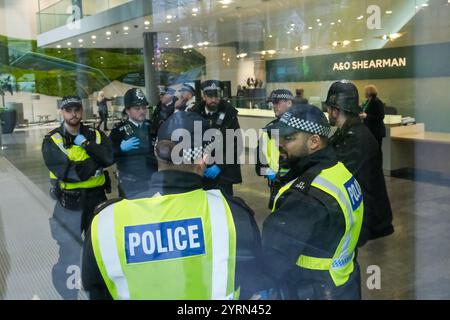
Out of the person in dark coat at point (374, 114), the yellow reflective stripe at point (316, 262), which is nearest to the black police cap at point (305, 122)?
the yellow reflective stripe at point (316, 262)

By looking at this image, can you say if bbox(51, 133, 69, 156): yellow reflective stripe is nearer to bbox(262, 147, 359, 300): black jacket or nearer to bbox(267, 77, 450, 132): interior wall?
bbox(262, 147, 359, 300): black jacket

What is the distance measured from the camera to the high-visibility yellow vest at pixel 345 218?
1614 millimetres

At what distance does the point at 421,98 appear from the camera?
8.33 m

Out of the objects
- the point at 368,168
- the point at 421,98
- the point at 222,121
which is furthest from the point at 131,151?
the point at 421,98

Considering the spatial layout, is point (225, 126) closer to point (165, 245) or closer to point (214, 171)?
point (214, 171)

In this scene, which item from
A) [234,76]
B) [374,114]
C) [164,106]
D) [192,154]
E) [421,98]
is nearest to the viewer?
[192,154]

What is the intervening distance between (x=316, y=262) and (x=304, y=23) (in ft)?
23.6

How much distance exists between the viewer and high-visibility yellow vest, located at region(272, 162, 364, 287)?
161cm

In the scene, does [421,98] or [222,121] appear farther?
[421,98]

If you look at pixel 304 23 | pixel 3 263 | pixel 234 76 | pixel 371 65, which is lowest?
pixel 3 263

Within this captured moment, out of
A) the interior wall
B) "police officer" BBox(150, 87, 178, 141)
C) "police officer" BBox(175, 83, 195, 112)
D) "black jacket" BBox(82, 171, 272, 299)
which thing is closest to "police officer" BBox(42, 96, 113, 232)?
"police officer" BBox(150, 87, 178, 141)

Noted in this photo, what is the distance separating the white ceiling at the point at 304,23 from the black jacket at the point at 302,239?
16.4 ft

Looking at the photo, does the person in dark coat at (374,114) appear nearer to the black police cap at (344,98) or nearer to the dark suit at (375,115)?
the dark suit at (375,115)
